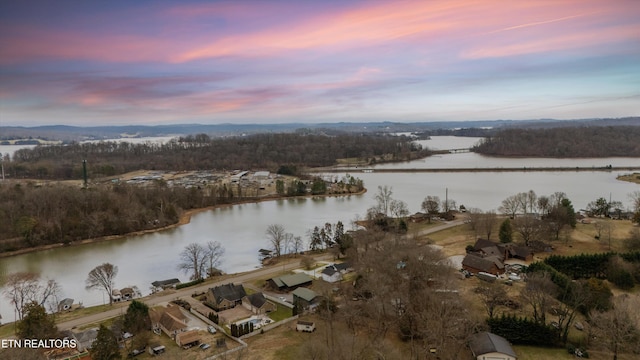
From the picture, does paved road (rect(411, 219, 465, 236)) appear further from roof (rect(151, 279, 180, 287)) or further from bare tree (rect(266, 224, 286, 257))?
roof (rect(151, 279, 180, 287))

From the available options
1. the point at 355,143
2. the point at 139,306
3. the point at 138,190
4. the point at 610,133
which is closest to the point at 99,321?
the point at 139,306

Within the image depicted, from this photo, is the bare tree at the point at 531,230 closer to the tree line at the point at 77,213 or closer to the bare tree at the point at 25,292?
the bare tree at the point at 25,292

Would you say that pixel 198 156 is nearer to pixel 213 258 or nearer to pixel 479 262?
pixel 213 258

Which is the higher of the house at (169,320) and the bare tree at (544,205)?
the bare tree at (544,205)

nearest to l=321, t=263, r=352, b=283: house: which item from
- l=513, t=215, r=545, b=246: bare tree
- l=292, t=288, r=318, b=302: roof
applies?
l=292, t=288, r=318, b=302: roof

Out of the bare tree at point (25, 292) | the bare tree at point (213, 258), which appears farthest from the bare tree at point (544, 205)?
the bare tree at point (25, 292)
